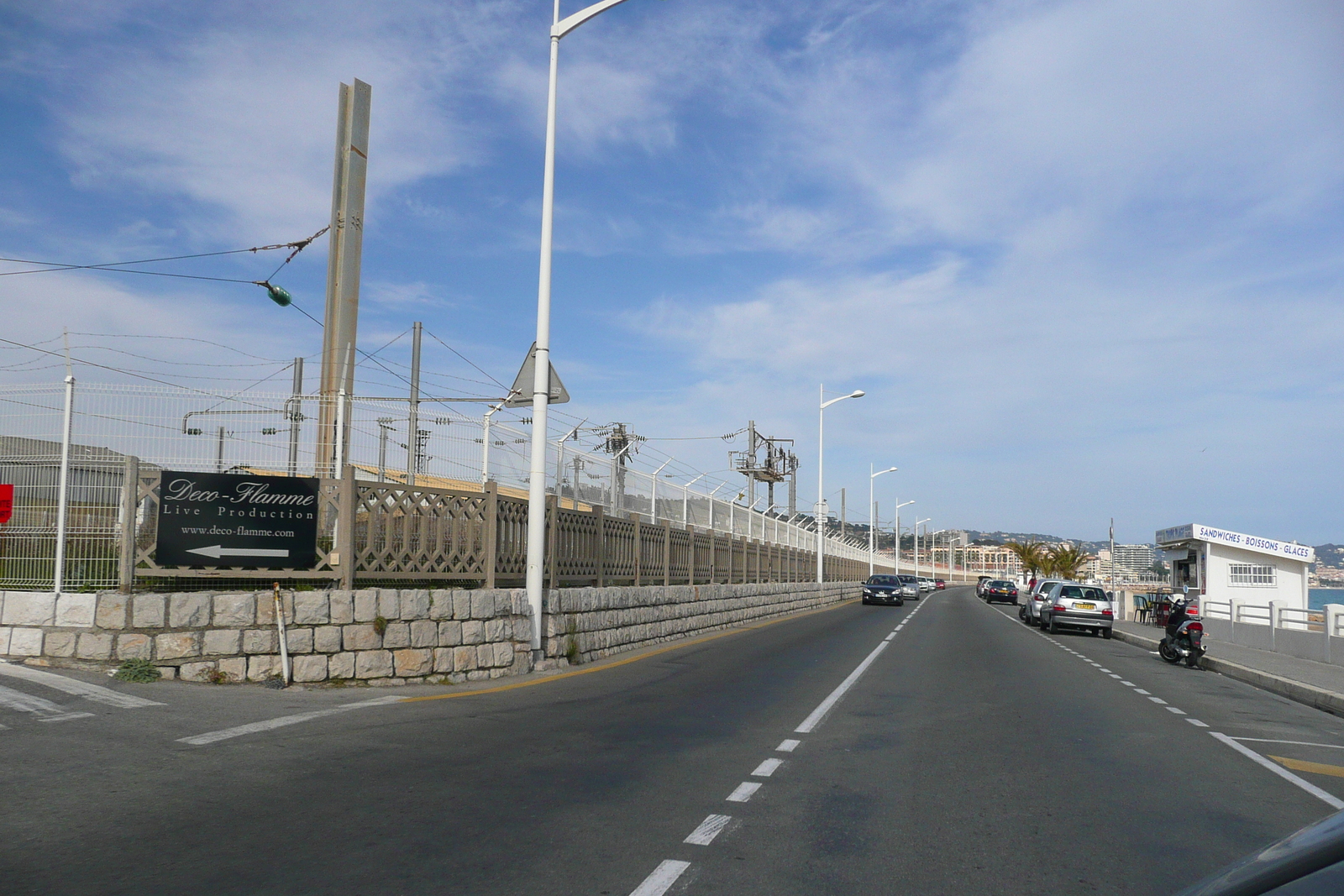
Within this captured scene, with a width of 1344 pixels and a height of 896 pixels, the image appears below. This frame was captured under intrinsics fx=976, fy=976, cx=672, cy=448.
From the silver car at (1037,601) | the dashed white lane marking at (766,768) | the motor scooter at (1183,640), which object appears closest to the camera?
the dashed white lane marking at (766,768)

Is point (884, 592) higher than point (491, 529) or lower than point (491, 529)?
lower

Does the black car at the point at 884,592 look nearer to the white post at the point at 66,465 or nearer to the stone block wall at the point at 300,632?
the stone block wall at the point at 300,632

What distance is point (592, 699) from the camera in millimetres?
10734

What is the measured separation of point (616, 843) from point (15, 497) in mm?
8854

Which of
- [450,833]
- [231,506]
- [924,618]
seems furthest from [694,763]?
[924,618]

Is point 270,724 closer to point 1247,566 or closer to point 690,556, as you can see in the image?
point 690,556

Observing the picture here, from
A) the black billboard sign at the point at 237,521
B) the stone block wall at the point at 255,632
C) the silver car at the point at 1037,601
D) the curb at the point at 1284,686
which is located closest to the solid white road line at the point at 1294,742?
the curb at the point at 1284,686

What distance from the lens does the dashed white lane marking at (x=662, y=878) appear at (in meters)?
4.45

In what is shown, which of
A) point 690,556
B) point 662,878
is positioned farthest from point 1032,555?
point 662,878

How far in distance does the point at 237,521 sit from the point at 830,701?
23.0 feet

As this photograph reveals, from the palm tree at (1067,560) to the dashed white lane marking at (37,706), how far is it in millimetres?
88523

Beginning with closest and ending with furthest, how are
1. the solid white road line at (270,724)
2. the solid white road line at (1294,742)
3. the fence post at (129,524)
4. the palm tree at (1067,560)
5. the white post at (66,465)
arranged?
the solid white road line at (270,724)
the solid white road line at (1294,742)
the fence post at (129,524)
the white post at (66,465)
the palm tree at (1067,560)

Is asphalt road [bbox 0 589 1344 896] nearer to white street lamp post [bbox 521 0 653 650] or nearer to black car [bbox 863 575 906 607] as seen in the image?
white street lamp post [bbox 521 0 653 650]

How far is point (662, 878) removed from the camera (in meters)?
4.64
